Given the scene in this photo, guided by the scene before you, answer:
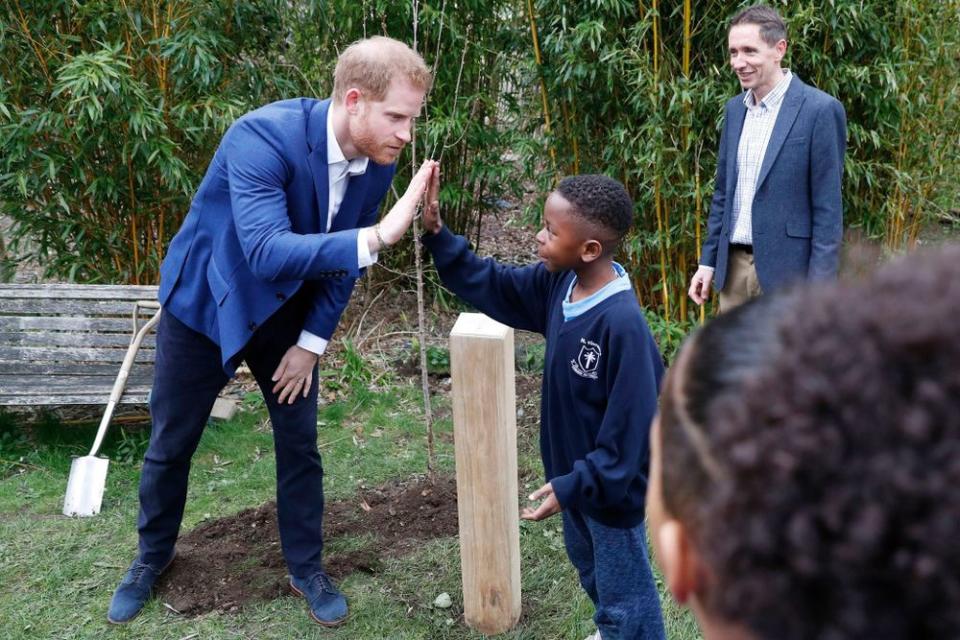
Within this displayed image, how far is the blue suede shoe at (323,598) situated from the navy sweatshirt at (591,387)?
0.97 m

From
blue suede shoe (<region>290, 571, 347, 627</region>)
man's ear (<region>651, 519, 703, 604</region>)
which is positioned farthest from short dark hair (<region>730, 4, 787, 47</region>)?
man's ear (<region>651, 519, 703, 604</region>)

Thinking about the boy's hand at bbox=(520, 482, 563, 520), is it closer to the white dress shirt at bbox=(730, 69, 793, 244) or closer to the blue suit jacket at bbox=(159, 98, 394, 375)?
the blue suit jacket at bbox=(159, 98, 394, 375)

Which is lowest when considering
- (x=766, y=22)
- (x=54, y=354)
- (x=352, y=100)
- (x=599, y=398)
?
(x=54, y=354)

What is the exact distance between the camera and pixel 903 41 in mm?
4715

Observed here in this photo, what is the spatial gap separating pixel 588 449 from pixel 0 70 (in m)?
3.58

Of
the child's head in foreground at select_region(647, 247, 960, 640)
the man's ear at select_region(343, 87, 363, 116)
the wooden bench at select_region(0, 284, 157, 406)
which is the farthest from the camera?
the wooden bench at select_region(0, 284, 157, 406)

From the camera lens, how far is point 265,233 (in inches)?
95.7

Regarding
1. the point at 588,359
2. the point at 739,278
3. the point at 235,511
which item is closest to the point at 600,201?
the point at 588,359

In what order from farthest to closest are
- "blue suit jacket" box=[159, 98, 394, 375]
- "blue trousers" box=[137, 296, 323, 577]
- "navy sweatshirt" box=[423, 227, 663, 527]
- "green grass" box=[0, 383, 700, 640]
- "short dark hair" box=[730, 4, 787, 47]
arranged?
"short dark hair" box=[730, 4, 787, 47] < "green grass" box=[0, 383, 700, 640] < "blue trousers" box=[137, 296, 323, 577] < "blue suit jacket" box=[159, 98, 394, 375] < "navy sweatshirt" box=[423, 227, 663, 527]

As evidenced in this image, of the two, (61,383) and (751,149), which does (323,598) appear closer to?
(61,383)

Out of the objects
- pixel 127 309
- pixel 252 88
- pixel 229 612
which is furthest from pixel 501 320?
pixel 252 88

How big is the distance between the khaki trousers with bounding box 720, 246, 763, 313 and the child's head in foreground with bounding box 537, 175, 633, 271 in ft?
5.80

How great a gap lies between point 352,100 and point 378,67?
5.2 inches

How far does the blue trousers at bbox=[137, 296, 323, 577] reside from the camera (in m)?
2.78
